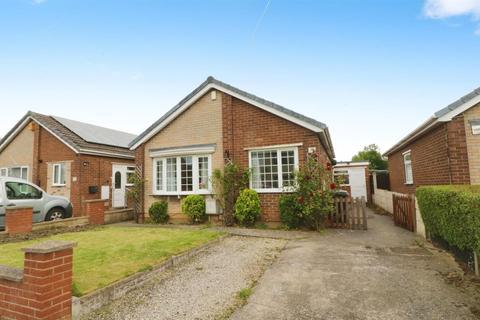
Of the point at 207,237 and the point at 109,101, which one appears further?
the point at 109,101

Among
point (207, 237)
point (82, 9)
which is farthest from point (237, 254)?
point (82, 9)

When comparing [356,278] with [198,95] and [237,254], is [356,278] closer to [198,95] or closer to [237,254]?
[237,254]

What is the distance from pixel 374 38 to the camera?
10.8 metres

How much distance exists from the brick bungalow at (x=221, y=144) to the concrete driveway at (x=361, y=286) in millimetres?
3943

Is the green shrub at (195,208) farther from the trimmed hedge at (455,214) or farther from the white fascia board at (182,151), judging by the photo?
the trimmed hedge at (455,214)

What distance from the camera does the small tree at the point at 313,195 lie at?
846cm

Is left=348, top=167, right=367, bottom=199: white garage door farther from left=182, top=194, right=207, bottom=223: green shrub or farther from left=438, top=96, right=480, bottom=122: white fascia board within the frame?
left=182, top=194, right=207, bottom=223: green shrub

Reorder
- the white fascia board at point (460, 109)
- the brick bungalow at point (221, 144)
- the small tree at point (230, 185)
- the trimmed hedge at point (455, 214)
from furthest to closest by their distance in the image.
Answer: the small tree at point (230, 185) < the brick bungalow at point (221, 144) < the white fascia board at point (460, 109) < the trimmed hedge at point (455, 214)

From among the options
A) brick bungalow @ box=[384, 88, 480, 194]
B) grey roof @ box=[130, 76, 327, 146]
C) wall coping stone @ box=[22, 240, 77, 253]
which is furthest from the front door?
brick bungalow @ box=[384, 88, 480, 194]

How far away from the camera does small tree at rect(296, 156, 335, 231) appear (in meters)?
8.46

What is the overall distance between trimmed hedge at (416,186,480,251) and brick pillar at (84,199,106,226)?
498 inches

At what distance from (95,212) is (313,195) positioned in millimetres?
9688

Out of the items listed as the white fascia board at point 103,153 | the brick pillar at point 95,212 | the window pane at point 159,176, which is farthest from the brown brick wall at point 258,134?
the white fascia board at point 103,153

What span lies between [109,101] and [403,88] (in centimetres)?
1600
